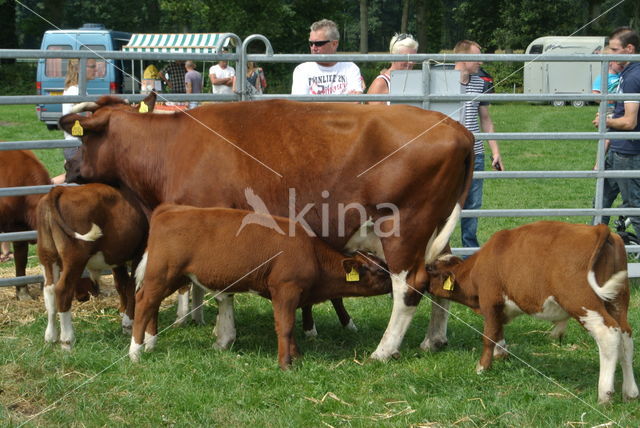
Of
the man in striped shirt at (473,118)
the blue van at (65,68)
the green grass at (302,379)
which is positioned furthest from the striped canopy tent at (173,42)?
the green grass at (302,379)

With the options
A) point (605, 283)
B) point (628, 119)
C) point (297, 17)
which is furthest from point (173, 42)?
point (605, 283)

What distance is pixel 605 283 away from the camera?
5043 millimetres

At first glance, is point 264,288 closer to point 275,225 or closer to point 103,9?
point 275,225

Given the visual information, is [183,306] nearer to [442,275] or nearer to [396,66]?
[442,275]

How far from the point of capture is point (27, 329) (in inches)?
261

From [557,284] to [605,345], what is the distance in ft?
1.51

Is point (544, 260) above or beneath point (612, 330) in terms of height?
above

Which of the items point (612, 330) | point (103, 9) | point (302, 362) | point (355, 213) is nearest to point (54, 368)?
point (302, 362)

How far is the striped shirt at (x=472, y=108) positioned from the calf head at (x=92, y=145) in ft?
11.5

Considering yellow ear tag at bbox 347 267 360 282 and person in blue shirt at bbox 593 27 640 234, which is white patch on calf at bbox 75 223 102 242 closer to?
yellow ear tag at bbox 347 267 360 282

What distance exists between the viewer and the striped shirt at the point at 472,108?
28.0 feet

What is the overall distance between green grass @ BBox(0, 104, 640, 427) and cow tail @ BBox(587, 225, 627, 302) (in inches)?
26.9

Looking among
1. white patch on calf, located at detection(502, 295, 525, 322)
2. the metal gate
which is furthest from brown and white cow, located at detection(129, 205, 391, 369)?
the metal gate

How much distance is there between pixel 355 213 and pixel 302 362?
112cm
